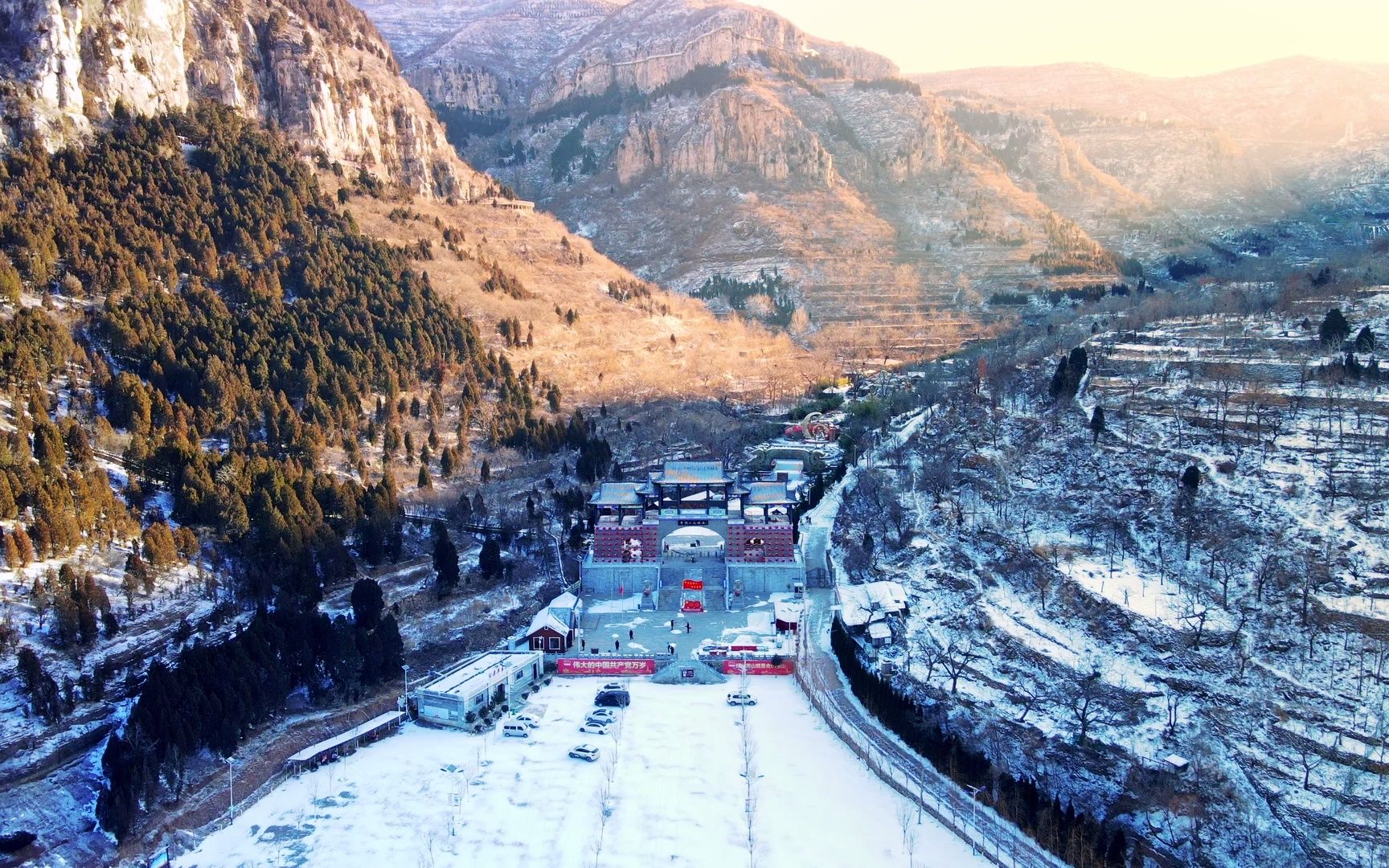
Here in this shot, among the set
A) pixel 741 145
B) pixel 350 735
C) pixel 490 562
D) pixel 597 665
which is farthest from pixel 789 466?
pixel 741 145

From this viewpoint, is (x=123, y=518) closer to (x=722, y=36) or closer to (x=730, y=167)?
(x=730, y=167)

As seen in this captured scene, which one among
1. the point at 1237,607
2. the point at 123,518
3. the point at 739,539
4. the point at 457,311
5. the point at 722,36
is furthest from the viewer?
the point at 722,36

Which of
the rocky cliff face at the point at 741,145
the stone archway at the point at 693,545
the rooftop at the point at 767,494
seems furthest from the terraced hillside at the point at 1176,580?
the rocky cliff face at the point at 741,145

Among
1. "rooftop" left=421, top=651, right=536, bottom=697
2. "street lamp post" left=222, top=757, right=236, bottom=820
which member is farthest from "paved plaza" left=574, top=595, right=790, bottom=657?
"street lamp post" left=222, top=757, right=236, bottom=820

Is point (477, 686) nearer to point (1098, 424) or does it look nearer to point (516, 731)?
point (516, 731)

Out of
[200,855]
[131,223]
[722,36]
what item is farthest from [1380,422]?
[722,36]

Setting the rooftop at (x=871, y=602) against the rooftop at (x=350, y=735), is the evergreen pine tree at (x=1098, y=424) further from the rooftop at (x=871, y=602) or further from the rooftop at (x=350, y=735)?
the rooftop at (x=350, y=735)
